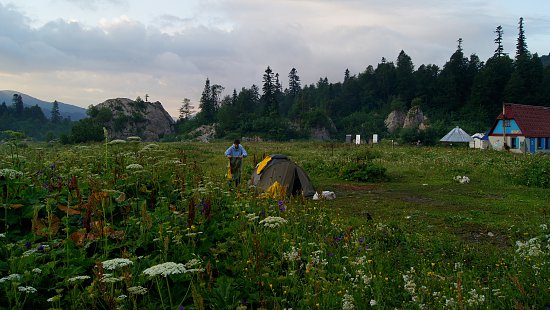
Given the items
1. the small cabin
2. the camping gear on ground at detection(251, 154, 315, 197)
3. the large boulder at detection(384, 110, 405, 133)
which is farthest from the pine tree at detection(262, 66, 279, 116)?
the camping gear on ground at detection(251, 154, 315, 197)

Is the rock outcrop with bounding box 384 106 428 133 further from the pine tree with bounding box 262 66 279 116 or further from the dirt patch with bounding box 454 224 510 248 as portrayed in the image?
the dirt patch with bounding box 454 224 510 248

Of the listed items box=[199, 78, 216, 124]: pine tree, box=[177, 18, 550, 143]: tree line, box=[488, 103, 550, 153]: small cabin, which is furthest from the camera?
box=[199, 78, 216, 124]: pine tree

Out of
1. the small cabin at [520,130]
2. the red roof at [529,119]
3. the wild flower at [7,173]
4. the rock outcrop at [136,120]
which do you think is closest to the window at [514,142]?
the small cabin at [520,130]

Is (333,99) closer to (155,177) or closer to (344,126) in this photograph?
(344,126)

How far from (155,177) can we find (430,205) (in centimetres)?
937

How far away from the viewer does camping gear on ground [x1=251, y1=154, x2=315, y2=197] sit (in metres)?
14.3

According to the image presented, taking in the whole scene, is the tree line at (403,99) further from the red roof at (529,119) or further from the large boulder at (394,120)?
the red roof at (529,119)

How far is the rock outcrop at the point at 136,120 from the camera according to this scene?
94.6 meters

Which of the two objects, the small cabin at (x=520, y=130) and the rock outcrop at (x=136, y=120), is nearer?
the small cabin at (x=520, y=130)

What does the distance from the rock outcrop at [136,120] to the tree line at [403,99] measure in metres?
6.38

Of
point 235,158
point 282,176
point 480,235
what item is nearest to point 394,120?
point 282,176

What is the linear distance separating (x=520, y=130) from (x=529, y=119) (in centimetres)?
319

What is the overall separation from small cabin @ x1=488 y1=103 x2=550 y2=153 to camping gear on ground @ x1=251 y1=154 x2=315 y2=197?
123 ft

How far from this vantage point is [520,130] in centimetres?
4397
